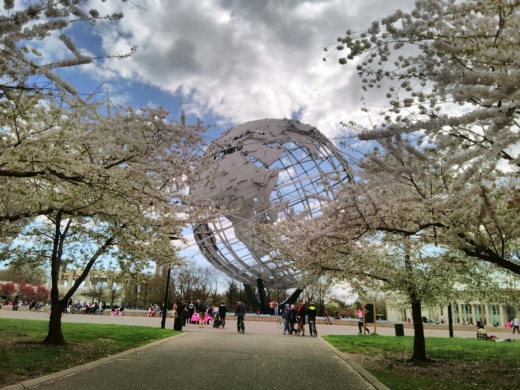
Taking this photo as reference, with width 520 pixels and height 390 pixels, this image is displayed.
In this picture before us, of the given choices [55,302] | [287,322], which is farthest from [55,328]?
[287,322]

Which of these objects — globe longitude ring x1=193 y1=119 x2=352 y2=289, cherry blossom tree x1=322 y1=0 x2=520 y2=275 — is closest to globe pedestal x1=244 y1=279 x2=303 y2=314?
globe longitude ring x1=193 y1=119 x2=352 y2=289

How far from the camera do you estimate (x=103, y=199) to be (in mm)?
8953

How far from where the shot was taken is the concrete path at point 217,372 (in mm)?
6715

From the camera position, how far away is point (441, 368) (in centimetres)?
1002

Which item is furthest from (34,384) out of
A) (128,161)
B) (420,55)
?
(420,55)

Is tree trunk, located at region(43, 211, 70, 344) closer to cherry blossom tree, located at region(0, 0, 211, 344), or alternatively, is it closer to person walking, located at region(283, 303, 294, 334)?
cherry blossom tree, located at region(0, 0, 211, 344)

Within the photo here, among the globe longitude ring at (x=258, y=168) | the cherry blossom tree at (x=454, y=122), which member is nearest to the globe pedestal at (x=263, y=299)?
the globe longitude ring at (x=258, y=168)

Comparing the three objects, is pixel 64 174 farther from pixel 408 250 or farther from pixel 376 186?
pixel 408 250

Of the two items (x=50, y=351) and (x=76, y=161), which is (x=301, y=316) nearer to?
(x=50, y=351)

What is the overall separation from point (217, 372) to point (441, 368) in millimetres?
5874

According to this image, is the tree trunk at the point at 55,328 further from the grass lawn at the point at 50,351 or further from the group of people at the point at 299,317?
Answer: the group of people at the point at 299,317

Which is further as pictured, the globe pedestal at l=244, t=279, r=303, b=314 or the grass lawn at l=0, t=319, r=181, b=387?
the globe pedestal at l=244, t=279, r=303, b=314

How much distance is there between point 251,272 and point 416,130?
2431cm

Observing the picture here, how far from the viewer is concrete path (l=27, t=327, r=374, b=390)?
671 cm
